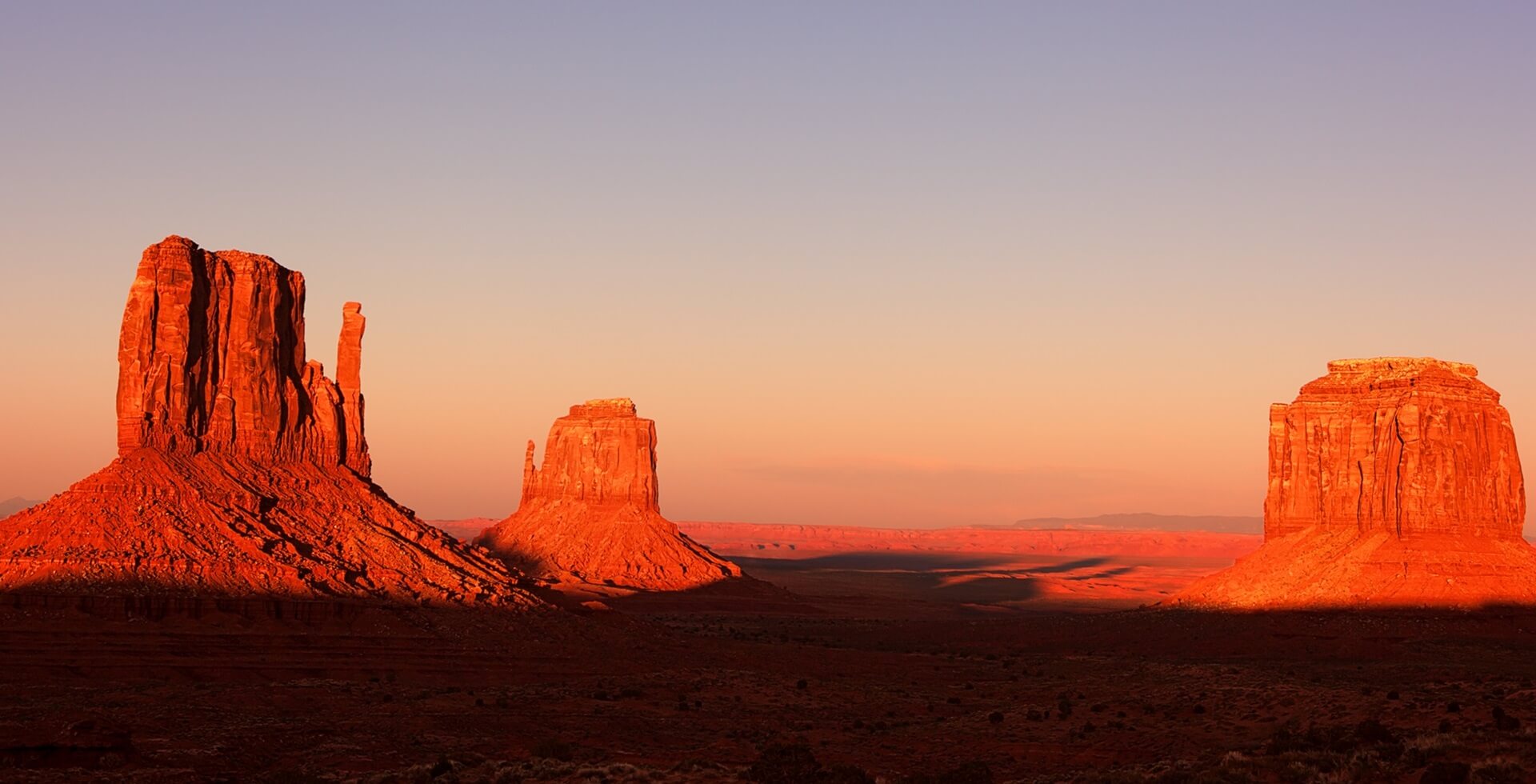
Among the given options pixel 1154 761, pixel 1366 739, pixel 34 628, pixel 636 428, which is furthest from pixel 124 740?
pixel 636 428

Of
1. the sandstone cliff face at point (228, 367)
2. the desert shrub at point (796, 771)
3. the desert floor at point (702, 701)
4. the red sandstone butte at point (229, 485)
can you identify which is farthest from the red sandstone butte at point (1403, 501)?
the desert shrub at point (796, 771)

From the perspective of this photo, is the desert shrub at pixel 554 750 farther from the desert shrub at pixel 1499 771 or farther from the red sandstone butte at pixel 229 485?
the desert shrub at pixel 1499 771

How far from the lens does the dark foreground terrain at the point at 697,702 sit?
116ft

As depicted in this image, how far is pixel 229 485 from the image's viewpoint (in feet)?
211

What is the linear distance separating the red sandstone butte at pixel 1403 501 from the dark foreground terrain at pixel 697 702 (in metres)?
5.26

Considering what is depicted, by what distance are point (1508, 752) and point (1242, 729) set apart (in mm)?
14815

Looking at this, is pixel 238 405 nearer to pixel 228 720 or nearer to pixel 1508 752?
pixel 228 720

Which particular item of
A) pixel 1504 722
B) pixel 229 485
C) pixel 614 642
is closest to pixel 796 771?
pixel 1504 722

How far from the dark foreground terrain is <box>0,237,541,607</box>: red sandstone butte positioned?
199 cm

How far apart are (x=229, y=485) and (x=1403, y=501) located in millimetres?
67145

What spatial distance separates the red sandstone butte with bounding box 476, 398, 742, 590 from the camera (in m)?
132

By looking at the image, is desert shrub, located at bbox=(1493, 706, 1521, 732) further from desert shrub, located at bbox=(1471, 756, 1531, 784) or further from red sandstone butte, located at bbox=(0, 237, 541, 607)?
red sandstone butte, located at bbox=(0, 237, 541, 607)

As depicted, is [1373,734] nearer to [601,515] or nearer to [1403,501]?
[1403,501]

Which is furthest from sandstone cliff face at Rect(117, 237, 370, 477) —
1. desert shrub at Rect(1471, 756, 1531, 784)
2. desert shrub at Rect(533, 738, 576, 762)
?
desert shrub at Rect(1471, 756, 1531, 784)
